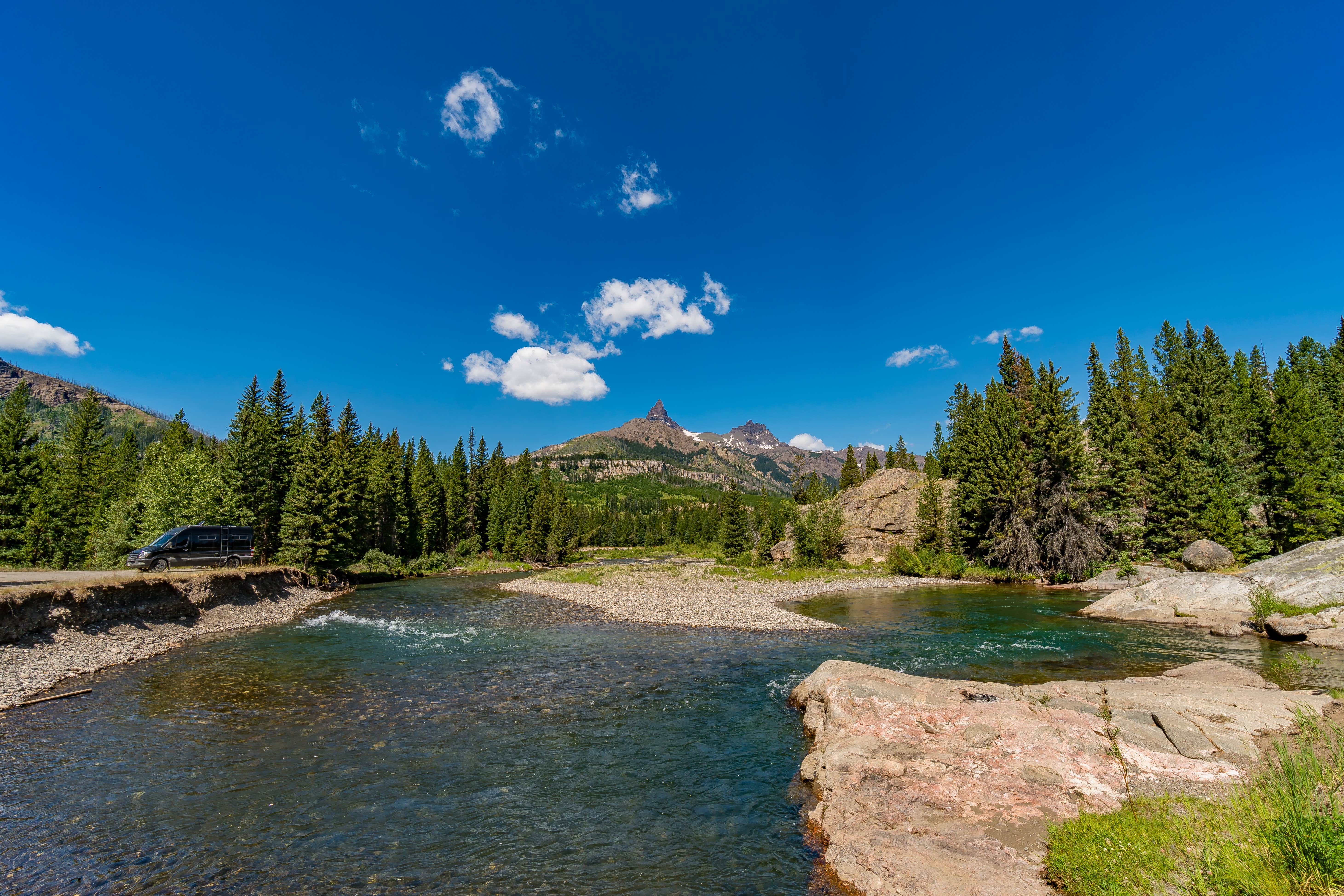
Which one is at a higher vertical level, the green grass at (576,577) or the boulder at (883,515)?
the boulder at (883,515)

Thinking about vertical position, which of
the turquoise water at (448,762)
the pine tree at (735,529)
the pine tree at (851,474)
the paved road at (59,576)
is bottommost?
the turquoise water at (448,762)

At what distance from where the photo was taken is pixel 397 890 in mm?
7691

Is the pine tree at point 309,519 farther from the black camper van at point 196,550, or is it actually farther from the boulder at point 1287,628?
the boulder at point 1287,628

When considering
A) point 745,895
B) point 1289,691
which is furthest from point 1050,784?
point 1289,691

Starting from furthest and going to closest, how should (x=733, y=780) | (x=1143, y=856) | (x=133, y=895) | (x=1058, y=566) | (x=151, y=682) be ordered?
(x=1058, y=566) < (x=151, y=682) < (x=733, y=780) < (x=133, y=895) < (x=1143, y=856)

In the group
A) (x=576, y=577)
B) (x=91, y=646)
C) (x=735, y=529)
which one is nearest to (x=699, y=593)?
(x=576, y=577)

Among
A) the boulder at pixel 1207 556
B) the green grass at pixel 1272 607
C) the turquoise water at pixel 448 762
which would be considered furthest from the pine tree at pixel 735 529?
the green grass at pixel 1272 607

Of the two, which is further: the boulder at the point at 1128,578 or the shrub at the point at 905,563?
the shrub at the point at 905,563

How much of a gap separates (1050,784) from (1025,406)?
2424 inches

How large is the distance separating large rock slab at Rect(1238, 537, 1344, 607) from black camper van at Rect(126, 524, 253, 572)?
196ft

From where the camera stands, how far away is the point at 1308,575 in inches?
1005

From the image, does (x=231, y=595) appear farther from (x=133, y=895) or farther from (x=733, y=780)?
(x=733, y=780)

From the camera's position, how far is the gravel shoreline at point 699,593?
3169 centimetres

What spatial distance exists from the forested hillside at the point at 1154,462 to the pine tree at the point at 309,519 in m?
68.0
